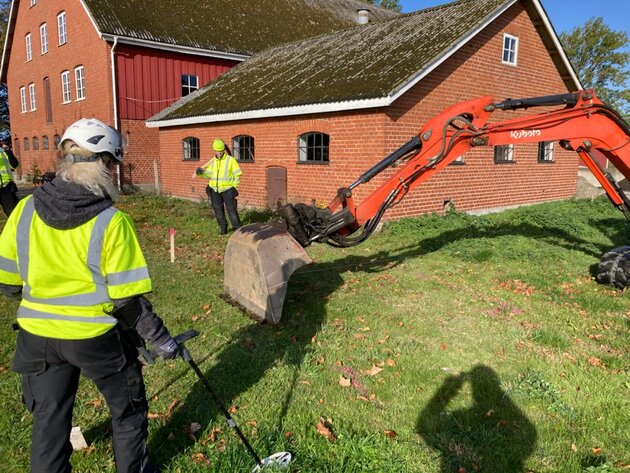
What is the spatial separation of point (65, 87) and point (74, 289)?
2468cm

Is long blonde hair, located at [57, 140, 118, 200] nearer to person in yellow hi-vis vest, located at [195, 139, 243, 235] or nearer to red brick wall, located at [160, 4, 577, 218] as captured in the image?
person in yellow hi-vis vest, located at [195, 139, 243, 235]

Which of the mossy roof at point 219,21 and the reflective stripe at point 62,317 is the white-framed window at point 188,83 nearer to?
the mossy roof at point 219,21

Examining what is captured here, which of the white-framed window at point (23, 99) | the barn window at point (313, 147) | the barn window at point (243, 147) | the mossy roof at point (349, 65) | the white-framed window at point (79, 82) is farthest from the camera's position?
the white-framed window at point (23, 99)

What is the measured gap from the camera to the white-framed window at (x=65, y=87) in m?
23.1

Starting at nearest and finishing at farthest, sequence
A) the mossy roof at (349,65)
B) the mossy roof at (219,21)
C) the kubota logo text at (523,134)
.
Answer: the kubota logo text at (523,134) < the mossy roof at (349,65) < the mossy roof at (219,21)

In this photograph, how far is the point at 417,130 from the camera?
11.9 m

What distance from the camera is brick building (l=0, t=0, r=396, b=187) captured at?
64.6ft

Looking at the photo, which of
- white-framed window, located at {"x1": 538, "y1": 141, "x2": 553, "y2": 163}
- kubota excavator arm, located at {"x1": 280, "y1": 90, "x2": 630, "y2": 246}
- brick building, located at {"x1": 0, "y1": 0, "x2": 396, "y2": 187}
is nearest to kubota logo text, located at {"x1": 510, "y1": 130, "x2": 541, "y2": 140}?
kubota excavator arm, located at {"x1": 280, "y1": 90, "x2": 630, "y2": 246}

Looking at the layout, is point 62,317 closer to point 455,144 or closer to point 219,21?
point 455,144

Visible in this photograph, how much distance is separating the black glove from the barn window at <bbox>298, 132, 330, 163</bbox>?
10083 millimetres

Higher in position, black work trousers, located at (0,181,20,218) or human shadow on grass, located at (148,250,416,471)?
black work trousers, located at (0,181,20,218)

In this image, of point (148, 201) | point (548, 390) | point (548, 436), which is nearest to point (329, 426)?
point (548, 436)

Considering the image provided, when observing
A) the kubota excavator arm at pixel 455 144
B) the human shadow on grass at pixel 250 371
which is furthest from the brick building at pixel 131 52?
the kubota excavator arm at pixel 455 144

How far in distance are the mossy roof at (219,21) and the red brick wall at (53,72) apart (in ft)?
4.57
